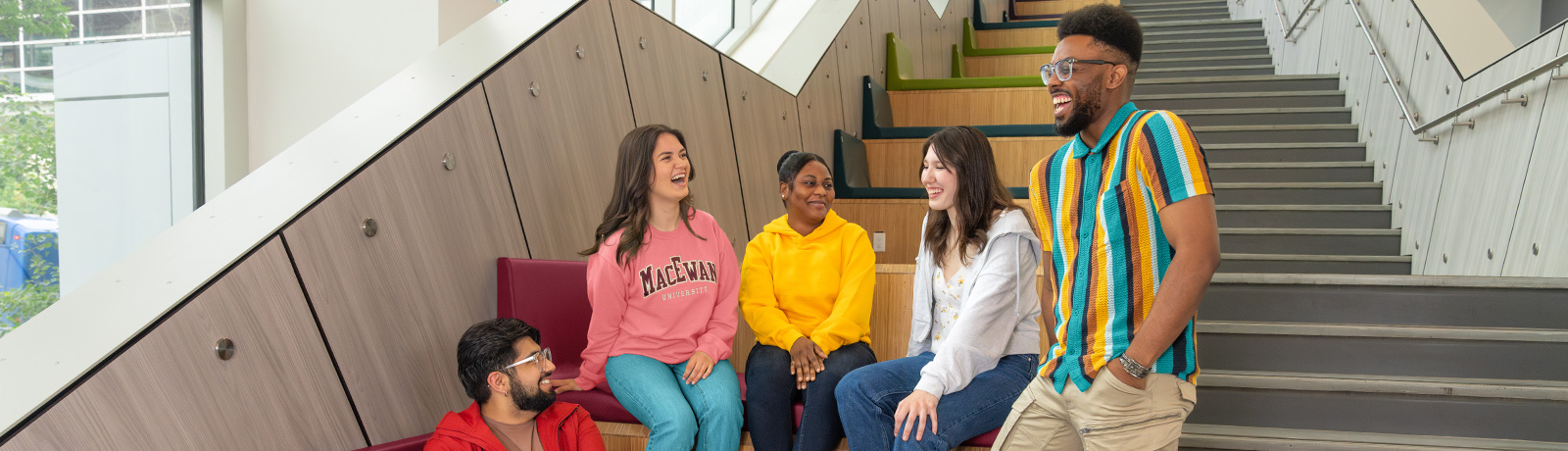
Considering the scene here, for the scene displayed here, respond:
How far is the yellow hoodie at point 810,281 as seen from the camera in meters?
2.62

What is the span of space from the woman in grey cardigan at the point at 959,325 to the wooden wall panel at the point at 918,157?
8.03 feet

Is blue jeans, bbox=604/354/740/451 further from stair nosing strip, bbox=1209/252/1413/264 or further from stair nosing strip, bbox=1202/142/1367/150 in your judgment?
stair nosing strip, bbox=1202/142/1367/150

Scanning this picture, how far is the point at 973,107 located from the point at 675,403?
3941 millimetres

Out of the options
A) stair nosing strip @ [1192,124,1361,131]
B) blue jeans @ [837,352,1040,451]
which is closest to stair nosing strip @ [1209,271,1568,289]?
blue jeans @ [837,352,1040,451]

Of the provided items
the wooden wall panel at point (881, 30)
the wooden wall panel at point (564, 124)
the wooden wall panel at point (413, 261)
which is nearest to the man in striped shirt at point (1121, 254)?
the wooden wall panel at point (413, 261)

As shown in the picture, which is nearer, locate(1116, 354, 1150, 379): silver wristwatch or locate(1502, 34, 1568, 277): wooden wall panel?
locate(1116, 354, 1150, 379): silver wristwatch

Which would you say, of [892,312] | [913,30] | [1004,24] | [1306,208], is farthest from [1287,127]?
[1004,24]

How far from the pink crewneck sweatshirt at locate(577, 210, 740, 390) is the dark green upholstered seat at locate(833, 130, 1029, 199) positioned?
2140 millimetres

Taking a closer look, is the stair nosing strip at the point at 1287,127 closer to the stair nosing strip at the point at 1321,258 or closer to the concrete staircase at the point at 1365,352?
the concrete staircase at the point at 1365,352

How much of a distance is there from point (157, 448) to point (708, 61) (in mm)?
2538

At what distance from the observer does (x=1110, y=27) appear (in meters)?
1.57

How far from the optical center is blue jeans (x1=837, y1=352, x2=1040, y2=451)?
2031 mm

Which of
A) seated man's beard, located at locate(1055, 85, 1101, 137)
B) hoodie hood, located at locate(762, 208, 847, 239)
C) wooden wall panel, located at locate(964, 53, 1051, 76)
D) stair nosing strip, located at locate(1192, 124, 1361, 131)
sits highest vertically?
wooden wall panel, located at locate(964, 53, 1051, 76)

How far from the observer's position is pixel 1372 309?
10.4ft
